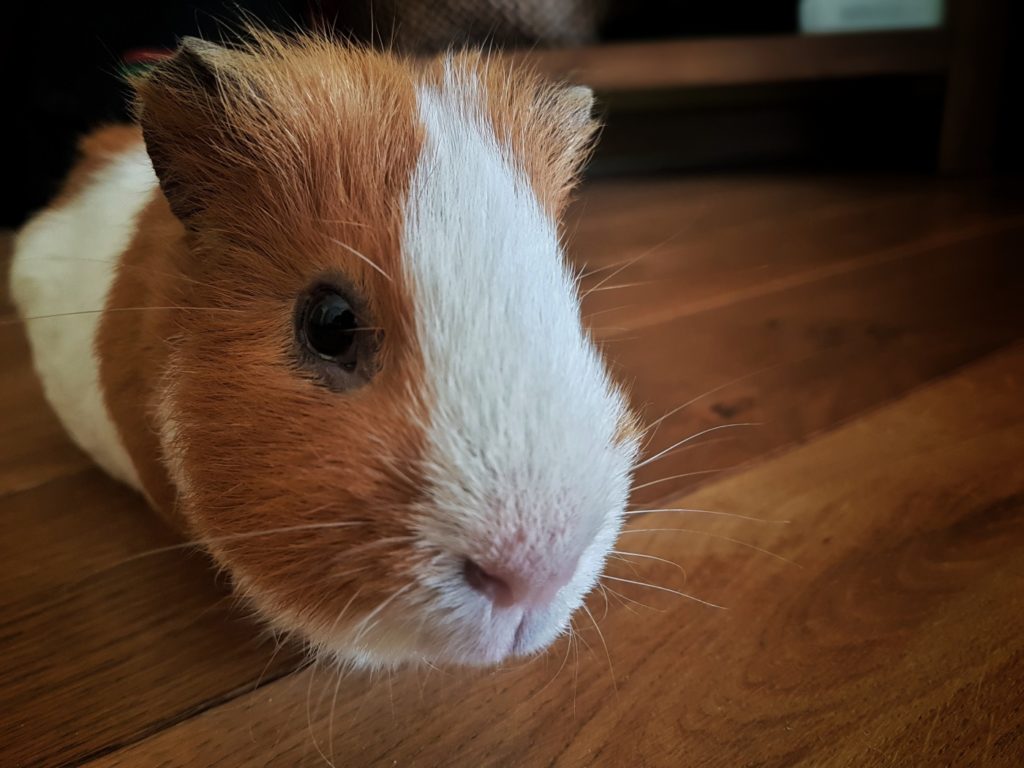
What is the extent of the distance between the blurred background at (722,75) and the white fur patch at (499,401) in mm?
645

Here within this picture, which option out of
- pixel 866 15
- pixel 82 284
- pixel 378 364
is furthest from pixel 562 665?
pixel 866 15

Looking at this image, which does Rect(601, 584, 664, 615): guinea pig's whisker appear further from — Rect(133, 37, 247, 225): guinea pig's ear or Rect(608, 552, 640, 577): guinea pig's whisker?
Rect(133, 37, 247, 225): guinea pig's ear

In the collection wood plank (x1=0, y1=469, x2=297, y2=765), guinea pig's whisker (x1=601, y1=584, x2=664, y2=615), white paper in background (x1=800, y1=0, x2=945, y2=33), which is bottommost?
guinea pig's whisker (x1=601, y1=584, x2=664, y2=615)

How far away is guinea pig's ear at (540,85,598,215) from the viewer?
3.11 ft

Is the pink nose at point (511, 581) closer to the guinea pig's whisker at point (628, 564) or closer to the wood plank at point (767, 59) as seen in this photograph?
the guinea pig's whisker at point (628, 564)

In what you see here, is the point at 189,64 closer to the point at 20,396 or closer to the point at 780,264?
the point at 20,396

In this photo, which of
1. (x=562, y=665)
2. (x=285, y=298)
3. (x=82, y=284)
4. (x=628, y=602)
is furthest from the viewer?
(x=82, y=284)

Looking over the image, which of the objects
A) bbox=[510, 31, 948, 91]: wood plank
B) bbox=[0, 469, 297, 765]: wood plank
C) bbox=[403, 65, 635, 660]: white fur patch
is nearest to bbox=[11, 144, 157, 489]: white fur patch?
bbox=[0, 469, 297, 765]: wood plank

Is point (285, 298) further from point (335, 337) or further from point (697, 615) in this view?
point (697, 615)

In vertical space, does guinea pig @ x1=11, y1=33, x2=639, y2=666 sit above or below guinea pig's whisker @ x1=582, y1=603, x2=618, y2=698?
above

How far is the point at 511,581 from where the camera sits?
25.9 inches

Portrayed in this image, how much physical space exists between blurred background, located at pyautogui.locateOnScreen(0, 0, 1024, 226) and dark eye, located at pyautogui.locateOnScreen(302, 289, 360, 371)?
2.31ft

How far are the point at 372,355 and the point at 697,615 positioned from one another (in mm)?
553

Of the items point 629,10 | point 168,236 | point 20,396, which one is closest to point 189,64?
point 168,236
